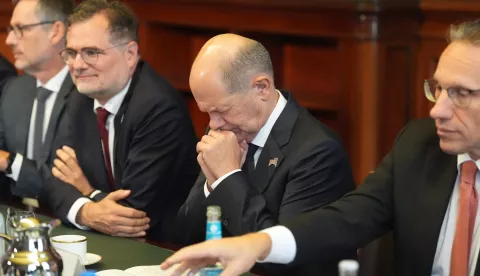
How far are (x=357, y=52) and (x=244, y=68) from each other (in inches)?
62.6

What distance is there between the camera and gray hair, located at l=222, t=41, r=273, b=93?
292cm

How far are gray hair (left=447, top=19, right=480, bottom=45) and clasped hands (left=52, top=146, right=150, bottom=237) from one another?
4.25ft

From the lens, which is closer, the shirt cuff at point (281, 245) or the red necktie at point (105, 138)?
the shirt cuff at point (281, 245)

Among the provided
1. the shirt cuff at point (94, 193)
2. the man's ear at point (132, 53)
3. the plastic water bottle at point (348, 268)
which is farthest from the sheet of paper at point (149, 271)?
the man's ear at point (132, 53)

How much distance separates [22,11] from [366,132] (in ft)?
5.63

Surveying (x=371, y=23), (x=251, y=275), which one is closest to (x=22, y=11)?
(x=371, y=23)

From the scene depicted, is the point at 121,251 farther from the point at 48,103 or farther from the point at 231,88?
the point at 48,103

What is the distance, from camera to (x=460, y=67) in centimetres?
241

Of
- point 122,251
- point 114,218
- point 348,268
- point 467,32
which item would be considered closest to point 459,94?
point 467,32

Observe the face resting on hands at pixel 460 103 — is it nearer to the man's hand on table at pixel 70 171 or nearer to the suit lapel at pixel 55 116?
the man's hand on table at pixel 70 171

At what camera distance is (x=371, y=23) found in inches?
170

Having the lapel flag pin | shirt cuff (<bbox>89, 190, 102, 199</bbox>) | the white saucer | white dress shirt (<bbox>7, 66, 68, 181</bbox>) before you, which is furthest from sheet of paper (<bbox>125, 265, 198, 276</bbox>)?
white dress shirt (<bbox>7, 66, 68, 181</bbox>)

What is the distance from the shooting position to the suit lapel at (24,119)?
4.11m

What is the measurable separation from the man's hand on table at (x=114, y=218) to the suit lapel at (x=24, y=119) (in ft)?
3.06
